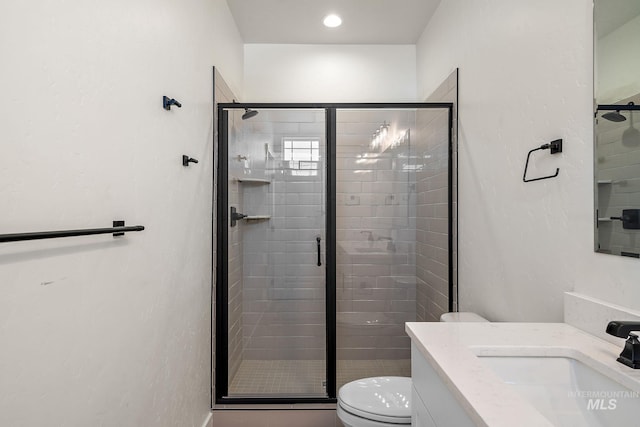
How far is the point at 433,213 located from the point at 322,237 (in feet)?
2.29

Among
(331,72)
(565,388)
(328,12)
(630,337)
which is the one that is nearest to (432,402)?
(565,388)

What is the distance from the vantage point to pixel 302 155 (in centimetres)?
238

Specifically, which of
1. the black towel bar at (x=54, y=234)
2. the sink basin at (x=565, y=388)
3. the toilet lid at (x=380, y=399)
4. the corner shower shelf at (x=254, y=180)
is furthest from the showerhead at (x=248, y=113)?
the sink basin at (x=565, y=388)

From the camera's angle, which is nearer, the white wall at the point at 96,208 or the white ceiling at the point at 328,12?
the white wall at the point at 96,208

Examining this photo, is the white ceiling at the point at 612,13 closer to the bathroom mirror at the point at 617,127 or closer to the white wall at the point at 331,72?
the bathroom mirror at the point at 617,127

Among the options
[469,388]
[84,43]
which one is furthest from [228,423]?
[84,43]

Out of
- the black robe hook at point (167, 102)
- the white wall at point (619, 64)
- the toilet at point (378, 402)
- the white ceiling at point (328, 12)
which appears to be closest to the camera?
the white wall at point (619, 64)

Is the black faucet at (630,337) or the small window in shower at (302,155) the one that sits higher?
the small window in shower at (302,155)

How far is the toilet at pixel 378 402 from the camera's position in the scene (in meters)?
1.60

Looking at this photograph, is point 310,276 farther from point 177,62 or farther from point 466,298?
point 177,62

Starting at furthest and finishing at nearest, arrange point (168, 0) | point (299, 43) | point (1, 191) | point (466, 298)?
point (299, 43) → point (466, 298) → point (168, 0) → point (1, 191)

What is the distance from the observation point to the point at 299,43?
3.31 meters

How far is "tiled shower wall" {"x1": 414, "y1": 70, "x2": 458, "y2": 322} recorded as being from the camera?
2.33 metres

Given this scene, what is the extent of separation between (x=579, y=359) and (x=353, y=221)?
1.54 m
